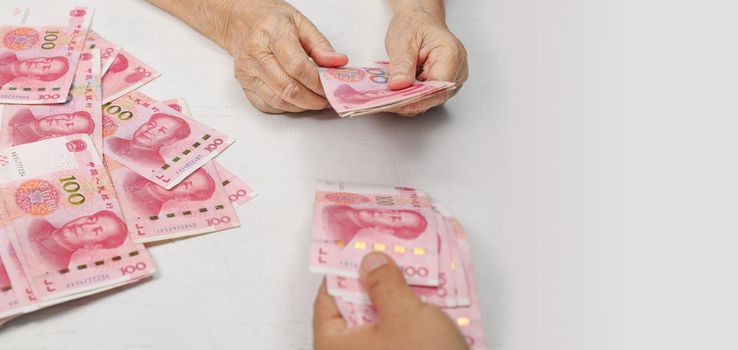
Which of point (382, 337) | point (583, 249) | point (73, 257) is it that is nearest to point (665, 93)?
point (583, 249)

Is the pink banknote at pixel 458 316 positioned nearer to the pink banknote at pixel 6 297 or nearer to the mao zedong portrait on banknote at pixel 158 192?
the mao zedong portrait on banknote at pixel 158 192

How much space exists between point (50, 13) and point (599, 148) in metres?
1.58

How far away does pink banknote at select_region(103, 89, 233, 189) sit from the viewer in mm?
1563

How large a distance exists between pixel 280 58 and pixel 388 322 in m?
0.75

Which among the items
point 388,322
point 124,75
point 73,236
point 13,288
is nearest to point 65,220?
point 73,236

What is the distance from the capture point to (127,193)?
4.96ft

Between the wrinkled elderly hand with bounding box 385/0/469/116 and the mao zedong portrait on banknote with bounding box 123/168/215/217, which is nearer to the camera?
the mao zedong portrait on banknote with bounding box 123/168/215/217

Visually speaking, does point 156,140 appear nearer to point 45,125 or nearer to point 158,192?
point 158,192

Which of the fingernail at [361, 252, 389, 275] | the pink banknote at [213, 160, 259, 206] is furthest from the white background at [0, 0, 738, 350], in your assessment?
the fingernail at [361, 252, 389, 275]

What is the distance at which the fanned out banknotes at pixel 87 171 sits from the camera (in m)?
1.35

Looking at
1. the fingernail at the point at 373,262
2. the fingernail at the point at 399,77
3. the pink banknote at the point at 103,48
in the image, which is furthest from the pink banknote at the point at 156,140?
the fingernail at the point at 373,262

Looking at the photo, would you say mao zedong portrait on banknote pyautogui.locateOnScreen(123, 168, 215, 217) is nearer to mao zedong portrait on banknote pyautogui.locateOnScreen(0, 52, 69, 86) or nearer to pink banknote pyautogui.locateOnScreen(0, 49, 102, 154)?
pink banknote pyautogui.locateOnScreen(0, 49, 102, 154)

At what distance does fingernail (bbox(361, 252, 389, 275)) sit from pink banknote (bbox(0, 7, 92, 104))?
95 centimetres

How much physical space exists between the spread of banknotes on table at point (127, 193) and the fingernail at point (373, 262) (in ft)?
0.10
